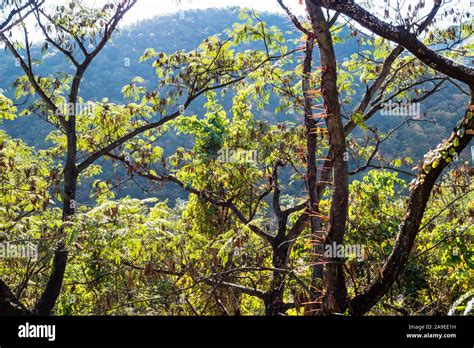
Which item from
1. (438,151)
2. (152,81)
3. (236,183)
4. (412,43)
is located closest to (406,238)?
(438,151)

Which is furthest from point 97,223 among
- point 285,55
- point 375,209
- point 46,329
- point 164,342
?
point 375,209

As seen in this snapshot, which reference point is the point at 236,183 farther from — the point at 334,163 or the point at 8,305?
the point at 334,163

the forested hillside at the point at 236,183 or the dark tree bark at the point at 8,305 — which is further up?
the forested hillside at the point at 236,183

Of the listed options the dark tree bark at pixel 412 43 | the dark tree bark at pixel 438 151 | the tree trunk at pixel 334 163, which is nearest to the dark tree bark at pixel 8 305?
the tree trunk at pixel 334 163

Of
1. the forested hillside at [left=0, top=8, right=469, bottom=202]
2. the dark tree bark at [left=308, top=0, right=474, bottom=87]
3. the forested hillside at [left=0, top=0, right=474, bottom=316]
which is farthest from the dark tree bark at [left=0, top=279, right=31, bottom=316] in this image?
the forested hillside at [left=0, top=8, right=469, bottom=202]

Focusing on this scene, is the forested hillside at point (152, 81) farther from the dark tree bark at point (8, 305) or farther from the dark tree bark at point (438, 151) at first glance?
the dark tree bark at point (438, 151)

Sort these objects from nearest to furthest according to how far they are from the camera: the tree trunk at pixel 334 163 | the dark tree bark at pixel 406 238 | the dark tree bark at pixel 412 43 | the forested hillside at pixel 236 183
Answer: the dark tree bark at pixel 412 43, the dark tree bark at pixel 406 238, the tree trunk at pixel 334 163, the forested hillside at pixel 236 183

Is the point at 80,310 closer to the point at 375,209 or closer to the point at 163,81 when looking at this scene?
the point at 163,81

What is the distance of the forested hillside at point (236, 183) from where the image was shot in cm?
409

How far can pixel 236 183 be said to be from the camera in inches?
376

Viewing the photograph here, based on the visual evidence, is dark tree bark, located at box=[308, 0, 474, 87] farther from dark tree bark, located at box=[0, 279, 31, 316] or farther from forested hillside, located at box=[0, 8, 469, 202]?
forested hillside, located at box=[0, 8, 469, 202]

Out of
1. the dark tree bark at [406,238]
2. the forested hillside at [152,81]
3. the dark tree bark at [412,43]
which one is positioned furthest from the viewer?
the forested hillside at [152,81]

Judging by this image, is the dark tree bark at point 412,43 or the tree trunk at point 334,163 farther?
the tree trunk at point 334,163

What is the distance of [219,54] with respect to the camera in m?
8.41
